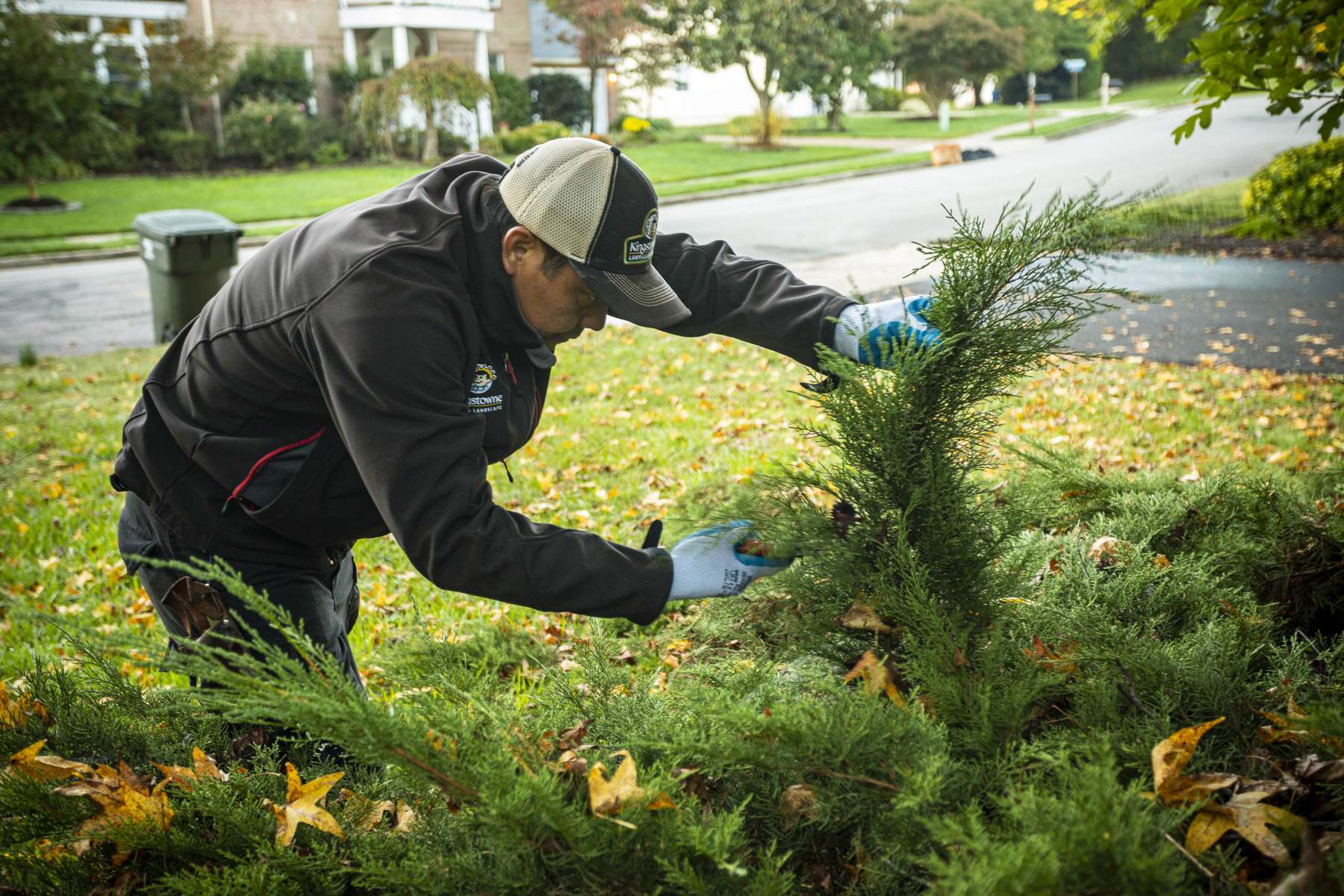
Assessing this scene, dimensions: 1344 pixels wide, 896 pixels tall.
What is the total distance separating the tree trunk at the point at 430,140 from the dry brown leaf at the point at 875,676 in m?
28.7

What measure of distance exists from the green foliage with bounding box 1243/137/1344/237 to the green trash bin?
1299 cm

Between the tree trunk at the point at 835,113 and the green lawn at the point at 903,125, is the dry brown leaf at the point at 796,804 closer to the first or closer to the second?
the green lawn at the point at 903,125

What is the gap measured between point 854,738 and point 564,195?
1.39 metres

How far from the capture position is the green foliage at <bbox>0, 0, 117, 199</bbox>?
20828mm

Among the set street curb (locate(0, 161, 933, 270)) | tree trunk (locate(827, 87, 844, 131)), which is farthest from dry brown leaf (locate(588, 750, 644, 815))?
tree trunk (locate(827, 87, 844, 131))

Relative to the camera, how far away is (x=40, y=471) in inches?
271

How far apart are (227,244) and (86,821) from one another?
380 inches

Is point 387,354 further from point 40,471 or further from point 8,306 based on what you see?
point 8,306

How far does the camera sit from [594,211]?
240cm

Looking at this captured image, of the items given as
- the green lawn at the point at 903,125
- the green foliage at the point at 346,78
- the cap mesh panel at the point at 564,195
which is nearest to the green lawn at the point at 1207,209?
the cap mesh panel at the point at 564,195

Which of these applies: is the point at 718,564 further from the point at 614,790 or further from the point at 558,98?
the point at 558,98

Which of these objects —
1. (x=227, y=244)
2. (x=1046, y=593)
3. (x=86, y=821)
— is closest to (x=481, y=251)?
(x=86, y=821)

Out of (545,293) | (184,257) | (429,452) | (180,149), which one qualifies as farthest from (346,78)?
(429,452)

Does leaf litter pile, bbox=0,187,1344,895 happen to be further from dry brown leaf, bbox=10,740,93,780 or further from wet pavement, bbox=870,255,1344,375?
wet pavement, bbox=870,255,1344,375
